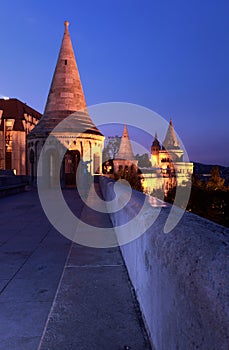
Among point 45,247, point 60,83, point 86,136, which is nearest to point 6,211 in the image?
point 45,247

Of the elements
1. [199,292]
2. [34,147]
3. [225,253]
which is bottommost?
[199,292]

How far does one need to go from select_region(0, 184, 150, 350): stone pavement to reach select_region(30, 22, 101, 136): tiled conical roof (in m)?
16.9

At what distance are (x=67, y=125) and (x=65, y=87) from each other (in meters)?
3.61

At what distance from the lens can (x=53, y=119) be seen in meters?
20.8

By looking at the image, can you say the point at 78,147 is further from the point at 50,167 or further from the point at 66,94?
the point at 66,94

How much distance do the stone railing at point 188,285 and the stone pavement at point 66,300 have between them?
0.39 meters

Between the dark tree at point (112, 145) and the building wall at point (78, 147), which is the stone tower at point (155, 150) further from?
the building wall at point (78, 147)

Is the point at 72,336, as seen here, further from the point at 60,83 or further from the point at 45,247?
the point at 60,83

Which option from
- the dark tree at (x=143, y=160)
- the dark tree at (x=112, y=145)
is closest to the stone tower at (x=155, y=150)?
the dark tree at (x=143, y=160)

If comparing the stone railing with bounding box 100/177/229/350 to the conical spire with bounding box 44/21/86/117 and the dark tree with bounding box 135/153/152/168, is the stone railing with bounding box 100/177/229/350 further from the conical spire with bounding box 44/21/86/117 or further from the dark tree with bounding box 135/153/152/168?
the dark tree with bounding box 135/153/152/168

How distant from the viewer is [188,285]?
129 centimetres

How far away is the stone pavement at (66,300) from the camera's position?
2.28m

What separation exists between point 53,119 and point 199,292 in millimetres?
20585

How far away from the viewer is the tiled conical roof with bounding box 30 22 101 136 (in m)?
21.3
